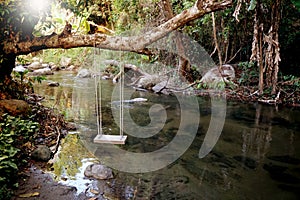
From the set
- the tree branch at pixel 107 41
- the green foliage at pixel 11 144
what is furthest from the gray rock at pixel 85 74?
the green foliage at pixel 11 144

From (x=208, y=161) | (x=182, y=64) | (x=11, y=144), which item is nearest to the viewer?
(x=11, y=144)

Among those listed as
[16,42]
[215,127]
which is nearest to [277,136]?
[215,127]

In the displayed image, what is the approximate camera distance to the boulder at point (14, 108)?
4.84 metres

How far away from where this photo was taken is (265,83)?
9.42 meters

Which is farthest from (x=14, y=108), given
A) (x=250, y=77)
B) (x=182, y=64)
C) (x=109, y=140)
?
(x=250, y=77)

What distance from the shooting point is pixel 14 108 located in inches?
194

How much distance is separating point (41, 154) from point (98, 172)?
101 cm

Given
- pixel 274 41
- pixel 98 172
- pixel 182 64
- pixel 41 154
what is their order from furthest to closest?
pixel 182 64
pixel 274 41
pixel 41 154
pixel 98 172

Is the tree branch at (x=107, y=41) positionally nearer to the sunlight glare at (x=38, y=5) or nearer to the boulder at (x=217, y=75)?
the sunlight glare at (x=38, y=5)

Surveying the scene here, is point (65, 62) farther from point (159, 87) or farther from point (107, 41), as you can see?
point (107, 41)

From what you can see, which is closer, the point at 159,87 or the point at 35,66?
the point at 159,87

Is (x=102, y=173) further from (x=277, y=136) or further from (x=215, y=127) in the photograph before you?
(x=277, y=136)

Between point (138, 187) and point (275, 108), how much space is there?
19.4 ft

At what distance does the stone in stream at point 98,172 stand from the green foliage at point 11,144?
91 cm
